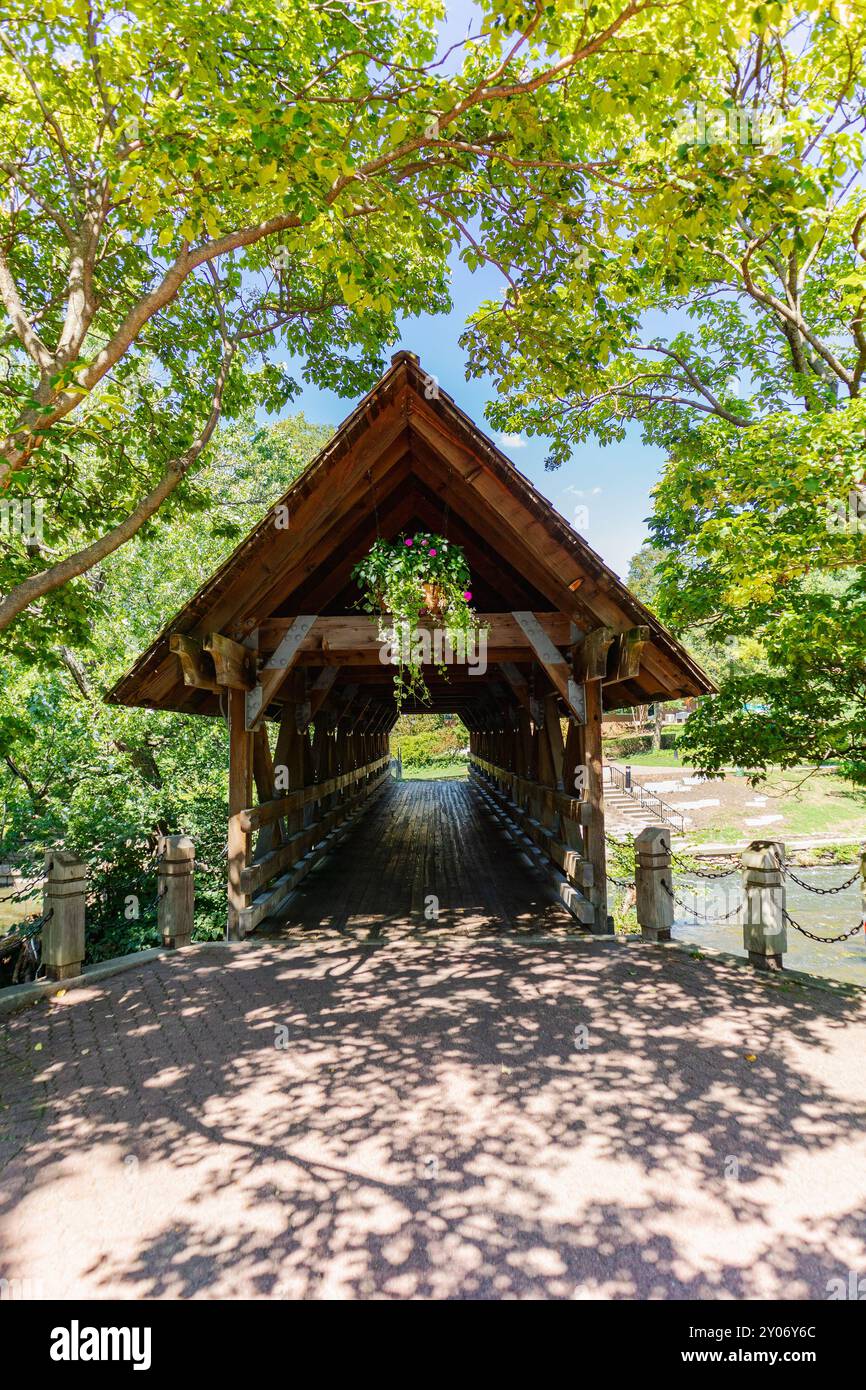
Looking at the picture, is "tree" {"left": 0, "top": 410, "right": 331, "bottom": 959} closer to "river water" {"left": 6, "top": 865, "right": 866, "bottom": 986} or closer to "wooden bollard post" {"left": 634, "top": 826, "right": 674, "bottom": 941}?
"river water" {"left": 6, "top": 865, "right": 866, "bottom": 986}

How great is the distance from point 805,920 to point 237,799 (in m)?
14.6

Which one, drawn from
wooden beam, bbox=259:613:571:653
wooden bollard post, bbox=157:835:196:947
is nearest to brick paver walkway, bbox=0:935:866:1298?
wooden bollard post, bbox=157:835:196:947

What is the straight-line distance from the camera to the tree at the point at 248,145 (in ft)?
12.7

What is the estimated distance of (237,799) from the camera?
6695mm

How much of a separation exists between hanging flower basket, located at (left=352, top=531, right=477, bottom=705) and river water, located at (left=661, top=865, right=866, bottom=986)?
299 inches

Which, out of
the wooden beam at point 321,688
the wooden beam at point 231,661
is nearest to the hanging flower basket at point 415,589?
the wooden beam at point 231,661

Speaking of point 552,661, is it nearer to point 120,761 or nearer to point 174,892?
point 174,892

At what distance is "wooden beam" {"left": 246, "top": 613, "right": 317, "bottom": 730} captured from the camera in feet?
21.7

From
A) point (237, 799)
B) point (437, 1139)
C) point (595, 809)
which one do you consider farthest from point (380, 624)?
point (437, 1139)

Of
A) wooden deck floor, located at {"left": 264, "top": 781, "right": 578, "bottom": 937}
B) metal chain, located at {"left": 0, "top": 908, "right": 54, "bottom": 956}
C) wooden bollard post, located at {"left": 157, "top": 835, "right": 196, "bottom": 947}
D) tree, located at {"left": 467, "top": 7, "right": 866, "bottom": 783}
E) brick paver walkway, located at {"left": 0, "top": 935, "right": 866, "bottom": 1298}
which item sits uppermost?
tree, located at {"left": 467, "top": 7, "right": 866, "bottom": 783}

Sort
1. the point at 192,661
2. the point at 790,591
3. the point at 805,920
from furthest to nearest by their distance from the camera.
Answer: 1. the point at 805,920
2. the point at 790,591
3. the point at 192,661

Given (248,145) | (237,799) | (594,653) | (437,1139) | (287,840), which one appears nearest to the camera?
(437,1139)

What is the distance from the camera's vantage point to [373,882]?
8.93m

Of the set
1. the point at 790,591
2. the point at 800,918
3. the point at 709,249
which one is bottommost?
the point at 800,918
